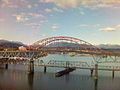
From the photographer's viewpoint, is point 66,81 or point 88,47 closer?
point 66,81

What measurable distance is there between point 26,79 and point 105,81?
1820 cm

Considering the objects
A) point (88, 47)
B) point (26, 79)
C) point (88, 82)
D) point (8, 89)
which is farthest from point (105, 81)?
point (88, 47)

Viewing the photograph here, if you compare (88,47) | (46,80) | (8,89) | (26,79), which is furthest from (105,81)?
(88,47)

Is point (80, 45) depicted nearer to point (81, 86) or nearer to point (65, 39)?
point (65, 39)

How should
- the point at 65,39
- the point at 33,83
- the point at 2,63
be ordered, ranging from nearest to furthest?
the point at 33,83 < the point at 2,63 < the point at 65,39

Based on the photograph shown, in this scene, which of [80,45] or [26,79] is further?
[80,45]

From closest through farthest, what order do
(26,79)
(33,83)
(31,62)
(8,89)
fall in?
(8,89) → (33,83) → (26,79) → (31,62)

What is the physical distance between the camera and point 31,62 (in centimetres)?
8975

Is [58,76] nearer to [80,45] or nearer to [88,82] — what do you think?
[88,82]

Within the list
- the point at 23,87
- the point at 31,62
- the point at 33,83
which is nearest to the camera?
the point at 23,87

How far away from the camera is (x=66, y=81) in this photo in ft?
237

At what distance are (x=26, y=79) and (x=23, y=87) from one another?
12.6 meters

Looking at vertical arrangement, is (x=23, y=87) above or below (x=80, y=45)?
below

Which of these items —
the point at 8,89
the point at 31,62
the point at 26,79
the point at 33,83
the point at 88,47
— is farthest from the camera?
the point at 88,47
